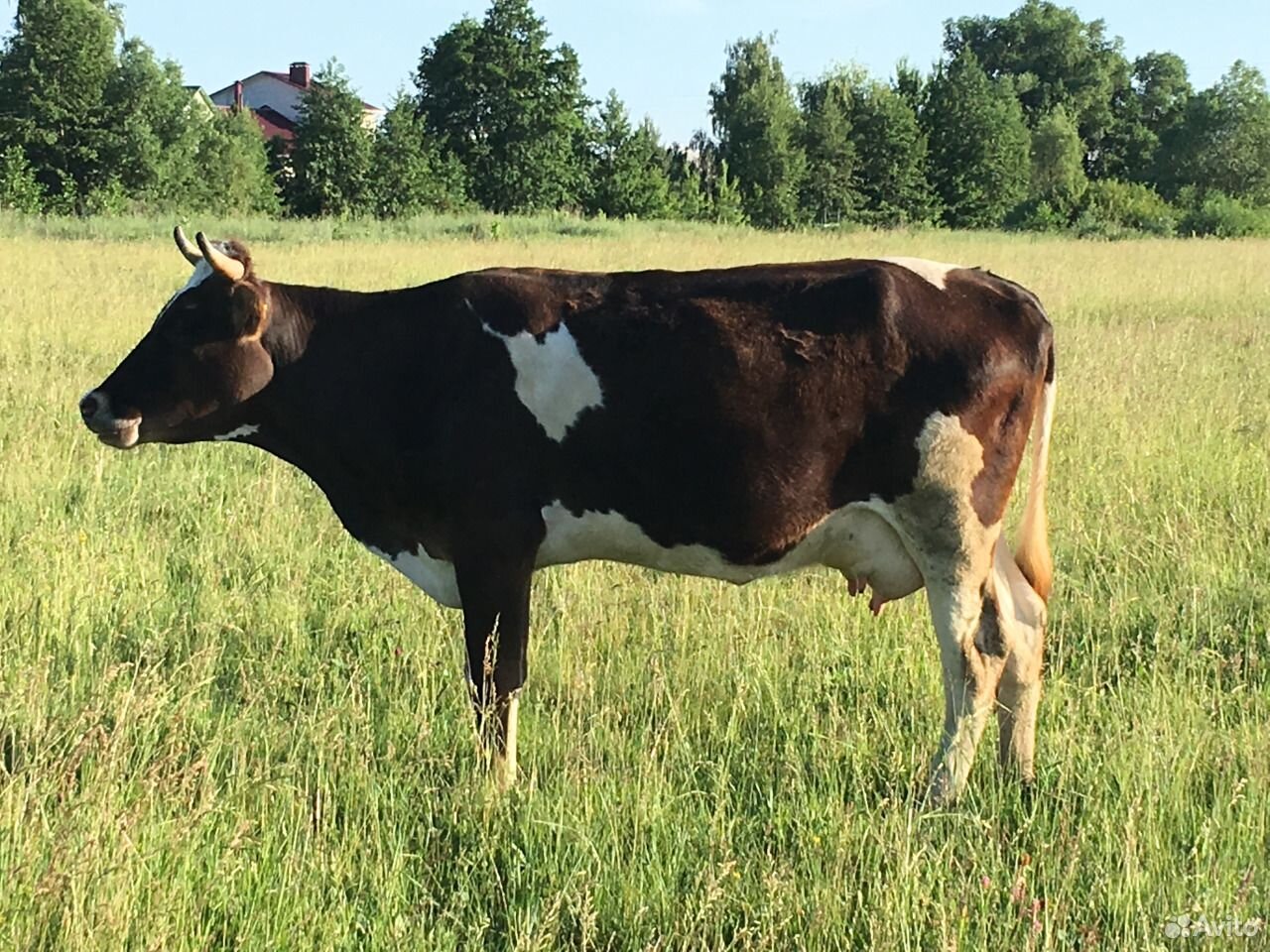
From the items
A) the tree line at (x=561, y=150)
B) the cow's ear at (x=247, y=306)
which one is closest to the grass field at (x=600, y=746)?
the cow's ear at (x=247, y=306)

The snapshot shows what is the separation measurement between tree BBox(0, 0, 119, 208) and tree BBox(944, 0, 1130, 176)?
56178 millimetres

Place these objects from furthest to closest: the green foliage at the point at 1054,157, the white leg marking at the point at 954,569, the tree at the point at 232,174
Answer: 1. the green foliage at the point at 1054,157
2. the tree at the point at 232,174
3. the white leg marking at the point at 954,569

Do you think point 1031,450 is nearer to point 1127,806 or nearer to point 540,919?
point 1127,806

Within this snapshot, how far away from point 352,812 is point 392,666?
43.8 inches

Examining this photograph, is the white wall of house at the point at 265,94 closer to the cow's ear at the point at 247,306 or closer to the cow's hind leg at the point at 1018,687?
the cow's ear at the point at 247,306

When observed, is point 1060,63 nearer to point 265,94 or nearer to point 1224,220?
point 1224,220

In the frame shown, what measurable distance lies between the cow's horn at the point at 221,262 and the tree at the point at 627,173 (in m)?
48.3

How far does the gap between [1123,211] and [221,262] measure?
182 feet

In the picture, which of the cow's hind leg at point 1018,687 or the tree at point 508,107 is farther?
the tree at point 508,107

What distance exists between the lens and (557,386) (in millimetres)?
4172

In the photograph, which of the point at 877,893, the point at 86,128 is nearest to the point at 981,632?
the point at 877,893

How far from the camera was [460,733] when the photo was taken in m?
4.34

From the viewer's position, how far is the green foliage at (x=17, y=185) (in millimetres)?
42469

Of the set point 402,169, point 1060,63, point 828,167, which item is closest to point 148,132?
point 402,169
